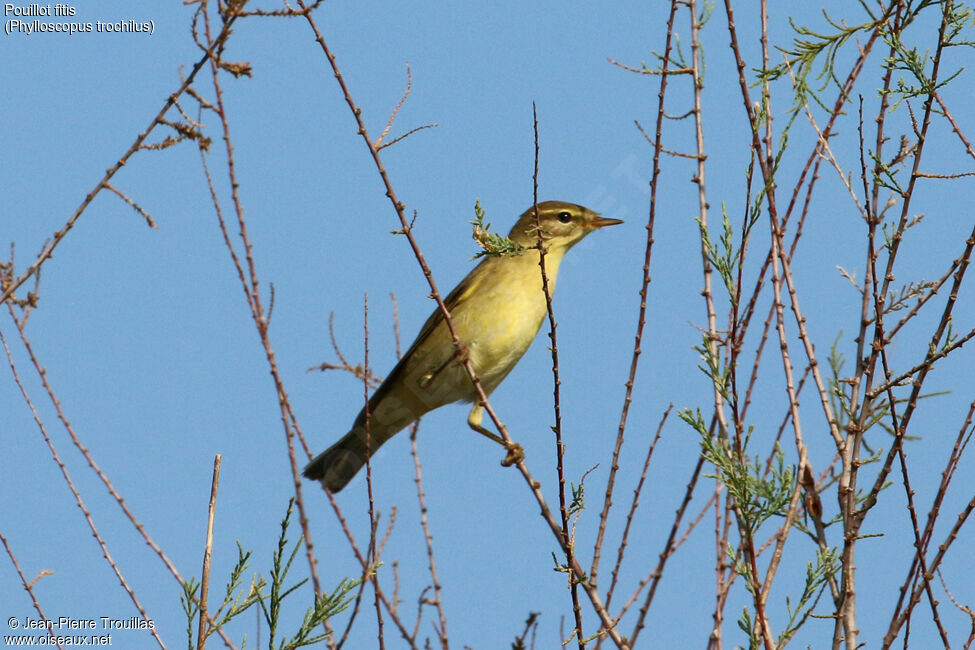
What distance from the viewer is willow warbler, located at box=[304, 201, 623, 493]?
5.90 meters

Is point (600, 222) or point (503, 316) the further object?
point (600, 222)

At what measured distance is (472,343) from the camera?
19.4 feet

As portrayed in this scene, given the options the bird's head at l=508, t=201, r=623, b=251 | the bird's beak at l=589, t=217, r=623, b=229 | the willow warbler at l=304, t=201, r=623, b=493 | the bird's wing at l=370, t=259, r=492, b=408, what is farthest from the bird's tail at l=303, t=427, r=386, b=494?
the bird's beak at l=589, t=217, r=623, b=229

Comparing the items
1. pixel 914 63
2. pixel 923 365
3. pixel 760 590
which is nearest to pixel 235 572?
pixel 760 590

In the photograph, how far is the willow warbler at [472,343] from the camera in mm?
5898

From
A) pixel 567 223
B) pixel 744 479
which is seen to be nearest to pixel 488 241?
pixel 744 479

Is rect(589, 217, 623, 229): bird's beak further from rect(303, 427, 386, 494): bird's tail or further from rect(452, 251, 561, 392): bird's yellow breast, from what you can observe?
rect(303, 427, 386, 494): bird's tail

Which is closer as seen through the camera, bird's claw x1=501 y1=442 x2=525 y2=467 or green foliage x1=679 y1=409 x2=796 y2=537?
green foliage x1=679 y1=409 x2=796 y2=537

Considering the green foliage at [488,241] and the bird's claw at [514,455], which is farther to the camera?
the bird's claw at [514,455]

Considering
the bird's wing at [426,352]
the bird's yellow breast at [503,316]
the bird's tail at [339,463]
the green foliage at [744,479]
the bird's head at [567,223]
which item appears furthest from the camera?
the bird's head at [567,223]

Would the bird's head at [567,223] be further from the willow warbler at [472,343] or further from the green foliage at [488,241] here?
the green foliage at [488,241]

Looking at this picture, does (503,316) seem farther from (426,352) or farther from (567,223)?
(567,223)

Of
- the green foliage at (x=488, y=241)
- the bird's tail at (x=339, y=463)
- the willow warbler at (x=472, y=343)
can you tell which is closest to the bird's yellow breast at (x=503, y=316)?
the willow warbler at (x=472, y=343)

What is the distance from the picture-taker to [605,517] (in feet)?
12.3
